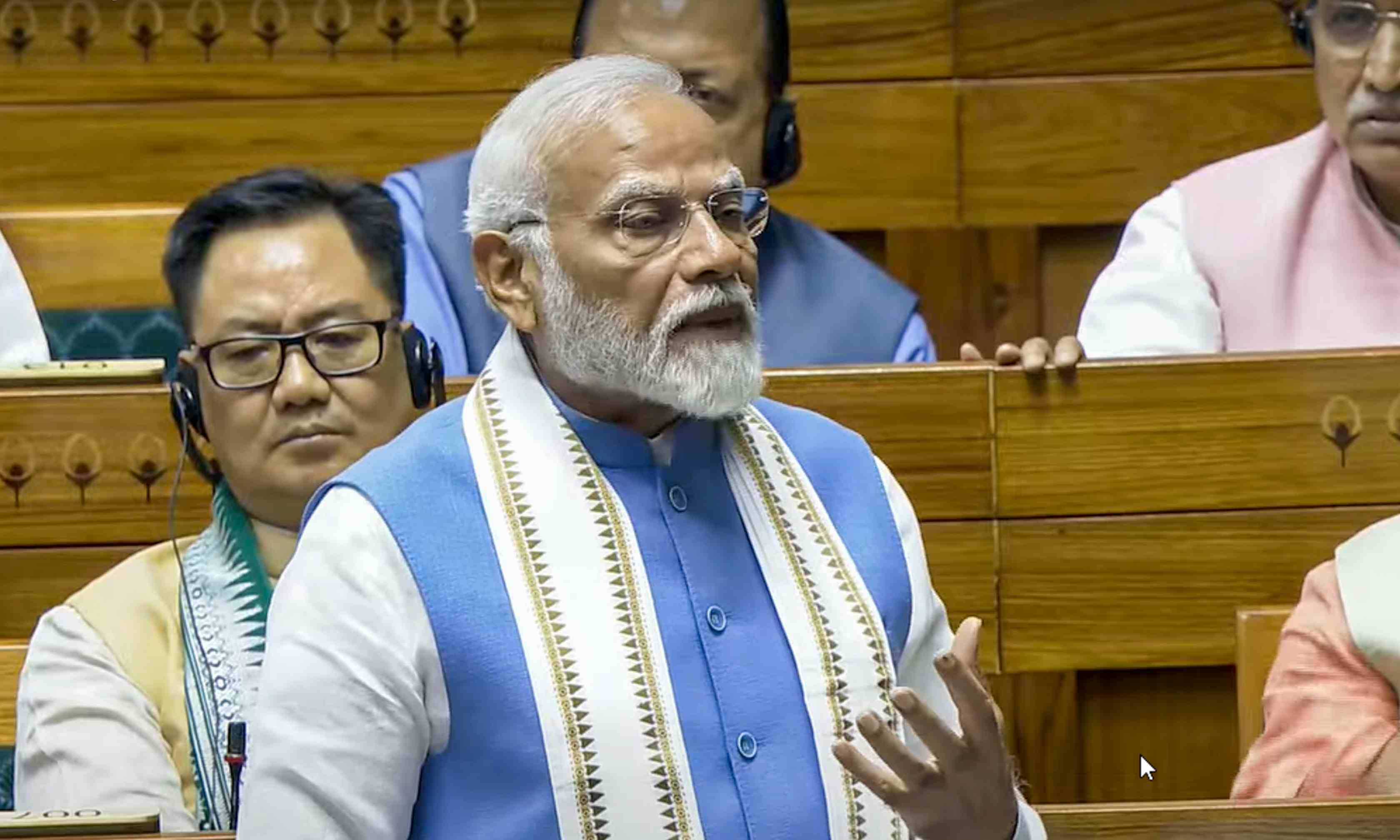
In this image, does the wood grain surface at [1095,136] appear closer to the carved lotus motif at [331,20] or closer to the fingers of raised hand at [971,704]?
the carved lotus motif at [331,20]

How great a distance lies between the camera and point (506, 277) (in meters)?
1.65

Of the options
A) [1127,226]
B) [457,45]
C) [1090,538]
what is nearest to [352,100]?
[457,45]

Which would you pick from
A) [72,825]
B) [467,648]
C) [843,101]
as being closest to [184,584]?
[72,825]

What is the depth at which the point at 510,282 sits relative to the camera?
165cm

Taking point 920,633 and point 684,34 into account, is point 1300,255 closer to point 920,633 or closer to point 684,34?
point 684,34

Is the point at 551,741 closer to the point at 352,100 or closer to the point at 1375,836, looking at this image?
the point at 1375,836

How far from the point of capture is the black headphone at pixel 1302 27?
2.56 metres

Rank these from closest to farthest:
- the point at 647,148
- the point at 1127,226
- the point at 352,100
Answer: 1. the point at 647,148
2. the point at 1127,226
3. the point at 352,100

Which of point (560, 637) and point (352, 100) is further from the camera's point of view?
point (352, 100)

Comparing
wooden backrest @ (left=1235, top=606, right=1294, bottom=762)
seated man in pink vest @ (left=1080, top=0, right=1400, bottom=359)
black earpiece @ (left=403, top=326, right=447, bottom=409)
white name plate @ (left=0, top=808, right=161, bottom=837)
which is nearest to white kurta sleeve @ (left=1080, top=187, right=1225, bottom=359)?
seated man in pink vest @ (left=1080, top=0, right=1400, bottom=359)

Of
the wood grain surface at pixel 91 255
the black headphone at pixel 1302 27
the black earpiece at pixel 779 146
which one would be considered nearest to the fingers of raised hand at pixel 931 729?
the black earpiece at pixel 779 146

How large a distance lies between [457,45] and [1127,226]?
2.98ft

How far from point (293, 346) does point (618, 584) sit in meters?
0.56

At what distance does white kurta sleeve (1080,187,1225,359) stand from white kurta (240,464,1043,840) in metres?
1.13
